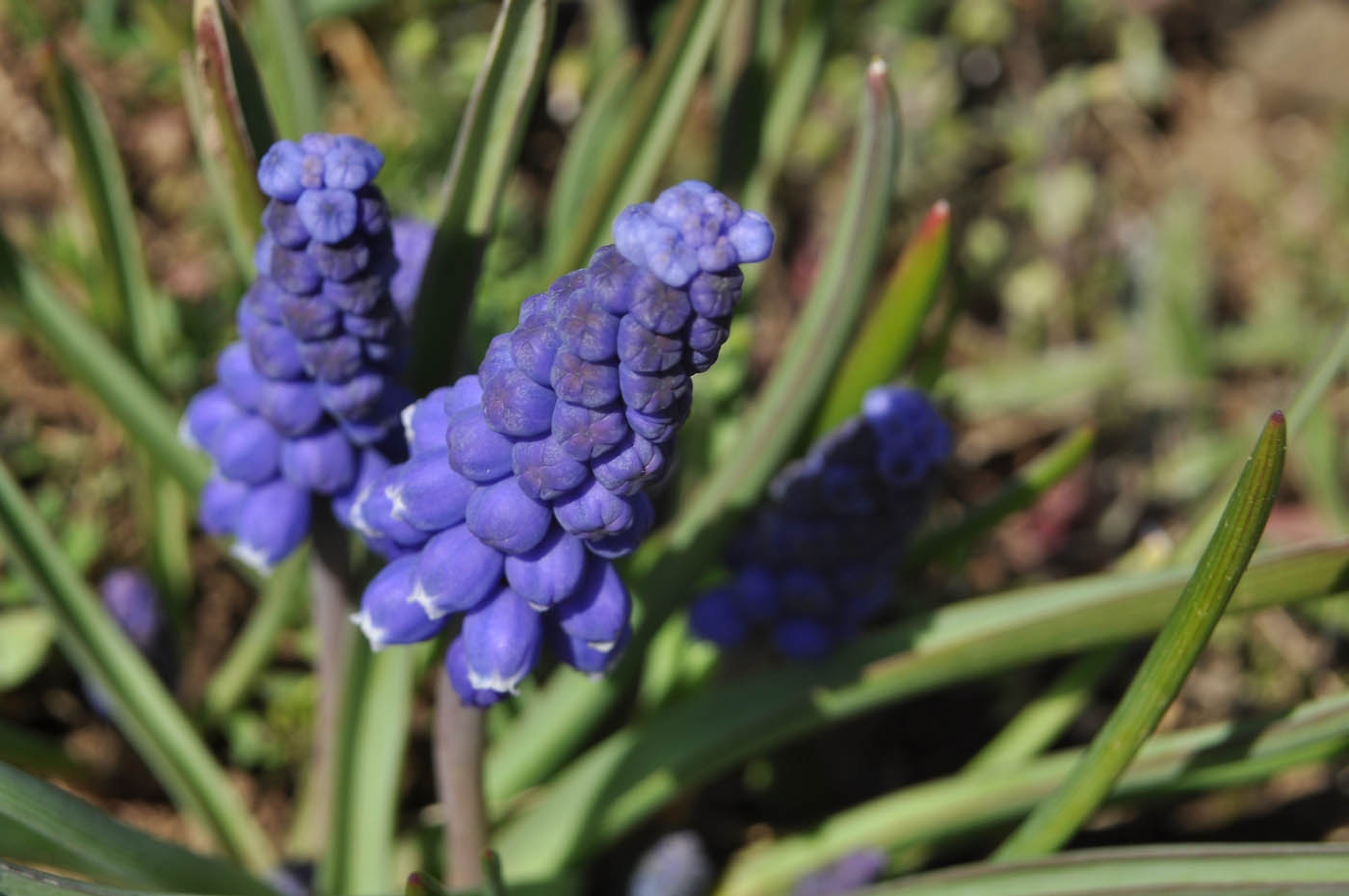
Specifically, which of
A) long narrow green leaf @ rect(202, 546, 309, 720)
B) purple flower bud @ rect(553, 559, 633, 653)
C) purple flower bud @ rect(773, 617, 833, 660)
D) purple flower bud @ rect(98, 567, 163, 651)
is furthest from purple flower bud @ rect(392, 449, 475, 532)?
purple flower bud @ rect(98, 567, 163, 651)

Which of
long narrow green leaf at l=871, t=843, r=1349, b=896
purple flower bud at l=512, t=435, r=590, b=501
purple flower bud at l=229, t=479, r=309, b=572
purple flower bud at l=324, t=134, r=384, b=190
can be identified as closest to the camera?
purple flower bud at l=512, t=435, r=590, b=501

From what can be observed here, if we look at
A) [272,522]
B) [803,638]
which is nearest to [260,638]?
[272,522]

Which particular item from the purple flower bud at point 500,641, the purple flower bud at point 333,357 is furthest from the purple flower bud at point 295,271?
the purple flower bud at point 500,641

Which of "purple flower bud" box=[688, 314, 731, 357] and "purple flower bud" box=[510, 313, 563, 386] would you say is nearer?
"purple flower bud" box=[688, 314, 731, 357]

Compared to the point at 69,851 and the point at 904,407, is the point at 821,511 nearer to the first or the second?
the point at 904,407

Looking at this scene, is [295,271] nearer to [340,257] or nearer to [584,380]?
[340,257]

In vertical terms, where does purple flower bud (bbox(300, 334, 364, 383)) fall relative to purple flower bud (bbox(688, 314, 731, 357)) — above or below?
above

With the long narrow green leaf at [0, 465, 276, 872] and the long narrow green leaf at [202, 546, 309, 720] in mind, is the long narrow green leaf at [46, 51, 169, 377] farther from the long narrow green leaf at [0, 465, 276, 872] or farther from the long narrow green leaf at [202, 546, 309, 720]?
the long narrow green leaf at [0, 465, 276, 872]
